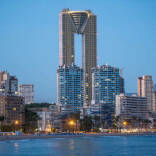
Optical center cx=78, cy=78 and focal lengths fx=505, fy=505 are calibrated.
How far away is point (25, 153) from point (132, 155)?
23.9 metres

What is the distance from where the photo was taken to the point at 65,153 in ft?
368

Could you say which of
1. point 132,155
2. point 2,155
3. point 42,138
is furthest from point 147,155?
point 42,138

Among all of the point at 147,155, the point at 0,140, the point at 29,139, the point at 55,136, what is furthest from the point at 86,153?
the point at 55,136

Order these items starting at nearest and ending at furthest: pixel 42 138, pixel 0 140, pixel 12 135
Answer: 1. pixel 0 140
2. pixel 12 135
3. pixel 42 138

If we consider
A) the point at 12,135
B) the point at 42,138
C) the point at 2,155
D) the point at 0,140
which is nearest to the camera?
the point at 2,155

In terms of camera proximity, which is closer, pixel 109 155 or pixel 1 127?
pixel 109 155

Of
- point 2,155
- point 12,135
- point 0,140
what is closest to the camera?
point 2,155

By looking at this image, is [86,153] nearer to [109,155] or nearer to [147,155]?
[109,155]

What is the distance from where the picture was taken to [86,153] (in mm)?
112438

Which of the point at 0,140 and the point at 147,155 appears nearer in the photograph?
the point at 147,155

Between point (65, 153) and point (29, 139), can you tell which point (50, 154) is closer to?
point (65, 153)

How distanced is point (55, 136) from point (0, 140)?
36.0m

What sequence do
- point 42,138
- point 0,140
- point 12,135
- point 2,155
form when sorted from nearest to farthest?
point 2,155, point 0,140, point 12,135, point 42,138

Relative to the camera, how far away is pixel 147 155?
360 feet
